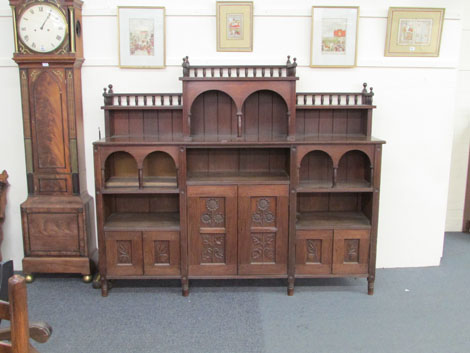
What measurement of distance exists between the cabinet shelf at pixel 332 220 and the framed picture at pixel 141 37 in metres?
1.68

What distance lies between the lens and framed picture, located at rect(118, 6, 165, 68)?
3.54m

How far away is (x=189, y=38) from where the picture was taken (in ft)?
11.8

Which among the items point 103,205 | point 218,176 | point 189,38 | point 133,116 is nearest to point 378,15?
point 189,38

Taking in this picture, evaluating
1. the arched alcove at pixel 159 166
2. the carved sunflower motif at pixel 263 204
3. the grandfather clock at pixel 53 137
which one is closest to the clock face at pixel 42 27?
the grandfather clock at pixel 53 137

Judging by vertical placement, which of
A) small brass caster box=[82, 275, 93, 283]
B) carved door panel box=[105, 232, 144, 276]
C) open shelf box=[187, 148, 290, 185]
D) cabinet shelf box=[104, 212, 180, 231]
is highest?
open shelf box=[187, 148, 290, 185]

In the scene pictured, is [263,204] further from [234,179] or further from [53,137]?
[53,137]

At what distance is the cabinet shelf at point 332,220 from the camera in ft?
11.2

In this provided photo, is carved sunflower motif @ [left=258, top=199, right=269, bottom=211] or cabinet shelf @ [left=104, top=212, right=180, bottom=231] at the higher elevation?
carved sunflower motif @ [left=258, top=199, right=269, bottom=211]

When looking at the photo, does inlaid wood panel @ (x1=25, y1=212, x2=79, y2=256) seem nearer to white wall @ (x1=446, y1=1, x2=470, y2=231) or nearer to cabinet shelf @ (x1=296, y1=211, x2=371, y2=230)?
cabinet shelf @ (x1=296, y1=211, x2=371, y2=230)

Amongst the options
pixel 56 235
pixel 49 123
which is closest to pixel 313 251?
pixel 56 235

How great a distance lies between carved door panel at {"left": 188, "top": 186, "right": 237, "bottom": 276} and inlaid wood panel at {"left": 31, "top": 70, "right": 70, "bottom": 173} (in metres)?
1.10

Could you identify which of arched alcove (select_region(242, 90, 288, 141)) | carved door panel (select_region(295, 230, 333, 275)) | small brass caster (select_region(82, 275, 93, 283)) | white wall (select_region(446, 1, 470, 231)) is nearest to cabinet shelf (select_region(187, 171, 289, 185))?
arched alcove (select_region(242, 90, 288, 141))

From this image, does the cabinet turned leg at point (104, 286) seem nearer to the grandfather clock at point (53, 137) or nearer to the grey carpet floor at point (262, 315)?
the grey carpet floor at point (262, 315)

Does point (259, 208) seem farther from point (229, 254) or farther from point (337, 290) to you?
point (337, 290)
